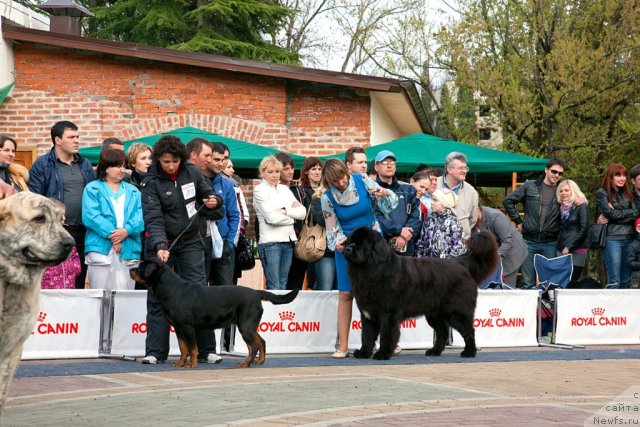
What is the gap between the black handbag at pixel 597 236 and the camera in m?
13.7

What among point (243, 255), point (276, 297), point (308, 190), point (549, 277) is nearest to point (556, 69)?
point (549, 277)

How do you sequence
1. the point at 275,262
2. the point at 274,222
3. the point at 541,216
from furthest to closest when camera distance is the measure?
the point at 541,216 → the point at 275,262 → the point at 274,222

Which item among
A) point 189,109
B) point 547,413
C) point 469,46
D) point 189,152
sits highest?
point 469,46

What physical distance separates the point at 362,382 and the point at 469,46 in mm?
20106

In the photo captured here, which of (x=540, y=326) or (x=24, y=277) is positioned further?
(x=540, y=326)

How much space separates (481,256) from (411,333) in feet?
5.56

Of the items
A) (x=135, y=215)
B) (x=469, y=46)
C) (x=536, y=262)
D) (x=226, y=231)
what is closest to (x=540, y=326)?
(x=536, y=262)

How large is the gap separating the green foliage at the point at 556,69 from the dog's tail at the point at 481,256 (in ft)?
49.9

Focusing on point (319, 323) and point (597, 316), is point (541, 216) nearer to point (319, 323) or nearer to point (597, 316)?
point (597, 316)

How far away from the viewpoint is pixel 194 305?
9.26m

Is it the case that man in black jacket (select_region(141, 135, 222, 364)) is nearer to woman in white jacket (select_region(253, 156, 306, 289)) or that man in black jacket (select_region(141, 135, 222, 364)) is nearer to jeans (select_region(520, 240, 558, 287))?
woman in white jacket (select_region(253, 156, 306, 289))

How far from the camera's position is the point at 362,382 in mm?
8352

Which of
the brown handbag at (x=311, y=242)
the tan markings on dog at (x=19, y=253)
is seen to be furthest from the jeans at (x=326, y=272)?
the tan markings on dog at (x=19, y=253)

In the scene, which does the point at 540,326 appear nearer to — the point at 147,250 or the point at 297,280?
the point at 297,280
